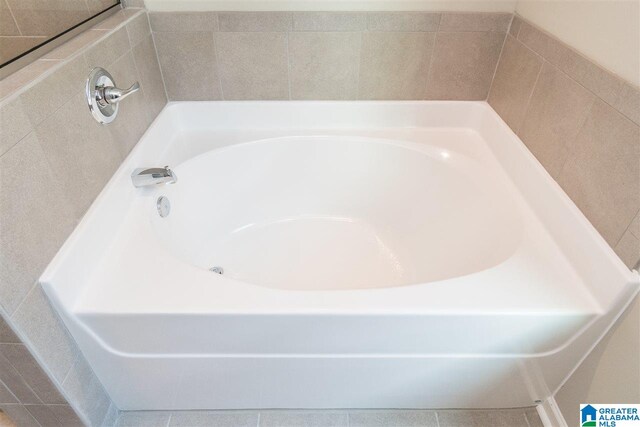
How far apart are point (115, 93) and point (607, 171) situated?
127 cm

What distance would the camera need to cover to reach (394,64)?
1.46m

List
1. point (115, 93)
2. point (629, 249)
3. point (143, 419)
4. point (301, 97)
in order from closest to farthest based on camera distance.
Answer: point (629, 249), point (115, 93), point (143, 419), point (301, 97)

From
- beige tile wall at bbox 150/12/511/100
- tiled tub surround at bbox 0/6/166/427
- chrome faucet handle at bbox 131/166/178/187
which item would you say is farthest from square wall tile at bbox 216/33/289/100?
chrome faucet handle at bbox 131/166/178/187

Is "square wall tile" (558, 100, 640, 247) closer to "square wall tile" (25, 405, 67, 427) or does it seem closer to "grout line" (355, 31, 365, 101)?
"grout line" (355, 31, 365, 101)

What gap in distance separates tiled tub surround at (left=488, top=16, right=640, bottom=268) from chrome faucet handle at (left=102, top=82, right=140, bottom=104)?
117 cm

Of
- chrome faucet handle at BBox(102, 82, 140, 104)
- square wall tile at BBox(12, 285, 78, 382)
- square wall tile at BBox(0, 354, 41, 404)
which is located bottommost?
square wall tile at BBox(0, 354, 41, 404)

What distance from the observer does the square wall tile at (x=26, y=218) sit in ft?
2.45

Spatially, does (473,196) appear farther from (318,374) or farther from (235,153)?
(235,153)

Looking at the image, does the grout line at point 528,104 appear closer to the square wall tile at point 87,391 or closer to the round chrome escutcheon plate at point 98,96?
the round chrome escutcheon plate at point 98,96

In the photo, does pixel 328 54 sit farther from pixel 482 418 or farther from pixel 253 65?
pixel 482 418

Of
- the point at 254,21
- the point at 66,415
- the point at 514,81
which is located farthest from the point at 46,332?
the point at 514,81

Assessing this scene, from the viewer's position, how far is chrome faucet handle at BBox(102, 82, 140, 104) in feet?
3.49

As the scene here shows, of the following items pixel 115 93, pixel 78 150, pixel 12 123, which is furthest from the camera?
pixel 115 93

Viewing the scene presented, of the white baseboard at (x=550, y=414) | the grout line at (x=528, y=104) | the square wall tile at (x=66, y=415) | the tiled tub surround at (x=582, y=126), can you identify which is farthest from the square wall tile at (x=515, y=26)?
the square wall tile at (x=66, y=415)
